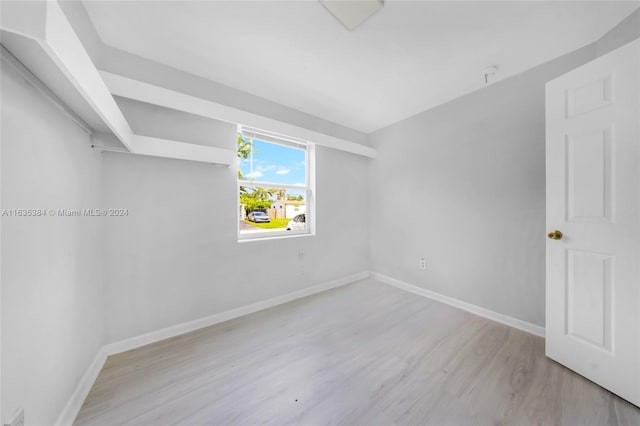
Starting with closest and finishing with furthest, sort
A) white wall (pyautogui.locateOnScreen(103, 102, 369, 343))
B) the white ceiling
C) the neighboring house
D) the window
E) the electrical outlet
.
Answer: the electrical outlet
the white ceiling
white wall (pyautogui.locateOnScreen(103, 102, 369, 343))
the window
the neighboring house

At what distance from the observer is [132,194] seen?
1872 millimetres

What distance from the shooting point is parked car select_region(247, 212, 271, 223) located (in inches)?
105

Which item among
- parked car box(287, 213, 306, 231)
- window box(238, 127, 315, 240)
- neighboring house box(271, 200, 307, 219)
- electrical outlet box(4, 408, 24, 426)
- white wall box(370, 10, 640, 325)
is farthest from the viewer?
parked car box(287, 213, 306, 231)

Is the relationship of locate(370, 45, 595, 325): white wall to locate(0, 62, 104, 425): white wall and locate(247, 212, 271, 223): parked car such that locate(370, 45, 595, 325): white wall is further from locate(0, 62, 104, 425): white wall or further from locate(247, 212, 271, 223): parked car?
locate(0, 62, 104, 425): white wall

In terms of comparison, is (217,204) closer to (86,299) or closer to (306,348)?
(86,299)

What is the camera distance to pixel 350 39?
173 cm

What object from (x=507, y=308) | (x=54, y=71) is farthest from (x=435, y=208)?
(x=54, y=71)

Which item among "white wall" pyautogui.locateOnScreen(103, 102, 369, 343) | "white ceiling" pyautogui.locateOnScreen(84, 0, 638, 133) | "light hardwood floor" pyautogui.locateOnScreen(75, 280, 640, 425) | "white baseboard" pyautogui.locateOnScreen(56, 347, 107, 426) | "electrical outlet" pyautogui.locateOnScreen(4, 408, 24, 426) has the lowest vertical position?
"light hardwood floor" pyautogui.locateOnScreen(75, 280, 640, 425)

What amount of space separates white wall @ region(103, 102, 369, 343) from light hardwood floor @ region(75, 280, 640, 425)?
30 centimetres

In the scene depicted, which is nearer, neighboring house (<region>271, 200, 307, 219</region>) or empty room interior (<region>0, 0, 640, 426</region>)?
empty room interior (<region>0, 0, 640, 426</region>)

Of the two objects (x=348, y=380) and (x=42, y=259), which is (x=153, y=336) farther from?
(x=348, y=380)

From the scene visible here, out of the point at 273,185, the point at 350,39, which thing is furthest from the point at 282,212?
the point at 350,39

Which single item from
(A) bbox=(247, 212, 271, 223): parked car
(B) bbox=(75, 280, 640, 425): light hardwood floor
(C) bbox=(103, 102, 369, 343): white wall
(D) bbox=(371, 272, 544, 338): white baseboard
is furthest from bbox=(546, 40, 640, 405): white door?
(A) bbox=(247, 212, 271, 223): parked car

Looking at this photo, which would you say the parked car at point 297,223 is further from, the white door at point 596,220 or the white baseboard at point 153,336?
the white door at point 596,220
